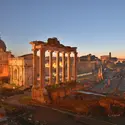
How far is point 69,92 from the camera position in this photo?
32.0m

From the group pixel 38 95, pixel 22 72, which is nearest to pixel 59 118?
pixel 38 95

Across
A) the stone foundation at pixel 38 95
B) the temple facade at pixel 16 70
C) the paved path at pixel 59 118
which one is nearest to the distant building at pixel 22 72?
the temple facade at pixel 16 70

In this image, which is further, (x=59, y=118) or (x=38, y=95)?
(x=38, y=95)

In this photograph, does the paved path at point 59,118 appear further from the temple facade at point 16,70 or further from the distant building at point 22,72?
the temple facade at point 16,70

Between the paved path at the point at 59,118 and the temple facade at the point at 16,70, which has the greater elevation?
the temple facade at the point at 16,70

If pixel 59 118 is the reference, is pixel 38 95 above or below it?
above

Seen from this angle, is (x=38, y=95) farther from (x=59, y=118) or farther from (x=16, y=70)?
(x=16, y=70)

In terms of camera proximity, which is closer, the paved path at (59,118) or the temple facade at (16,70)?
the paved path at (59,118)

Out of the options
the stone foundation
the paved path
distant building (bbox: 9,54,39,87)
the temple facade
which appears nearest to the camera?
the paved path

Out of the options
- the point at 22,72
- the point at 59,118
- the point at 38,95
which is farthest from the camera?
the point at 22,72

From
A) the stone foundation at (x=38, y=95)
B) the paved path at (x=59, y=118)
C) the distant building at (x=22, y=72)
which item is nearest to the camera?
the paved path at (x=59, y=118)

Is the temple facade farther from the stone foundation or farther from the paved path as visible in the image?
the paved path

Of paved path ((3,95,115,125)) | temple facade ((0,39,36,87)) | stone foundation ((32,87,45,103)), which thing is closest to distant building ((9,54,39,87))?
temple facade ((0,39,36,87))

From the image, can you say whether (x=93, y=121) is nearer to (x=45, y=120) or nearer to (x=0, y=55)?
(x=45, y=120)
